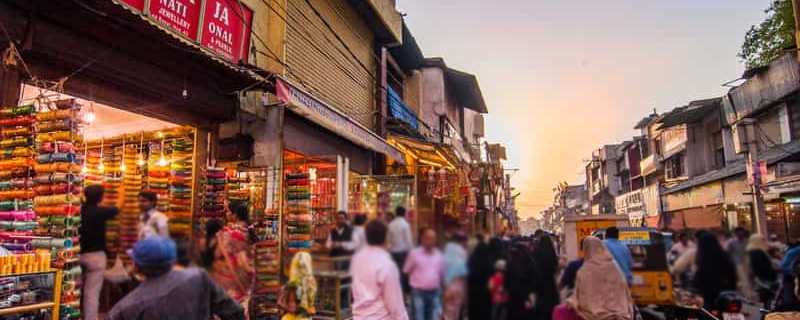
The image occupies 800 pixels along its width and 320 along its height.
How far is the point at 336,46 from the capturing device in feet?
35.9

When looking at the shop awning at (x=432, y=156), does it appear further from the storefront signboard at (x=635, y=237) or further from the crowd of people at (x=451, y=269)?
the crowd of people at (x=451, y=269)

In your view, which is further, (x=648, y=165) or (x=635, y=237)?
(x=648, y=165)

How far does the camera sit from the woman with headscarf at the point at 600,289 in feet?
5.23

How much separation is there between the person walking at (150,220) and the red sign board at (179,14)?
5253 mm

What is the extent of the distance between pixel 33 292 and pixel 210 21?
4.43 metres

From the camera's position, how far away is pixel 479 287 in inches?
58.1

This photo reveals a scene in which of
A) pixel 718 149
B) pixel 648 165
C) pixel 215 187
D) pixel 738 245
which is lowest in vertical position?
pixel 738 245

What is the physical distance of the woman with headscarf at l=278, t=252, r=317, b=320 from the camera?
5.49 ft

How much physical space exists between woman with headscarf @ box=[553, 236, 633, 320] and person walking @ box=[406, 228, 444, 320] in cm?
55

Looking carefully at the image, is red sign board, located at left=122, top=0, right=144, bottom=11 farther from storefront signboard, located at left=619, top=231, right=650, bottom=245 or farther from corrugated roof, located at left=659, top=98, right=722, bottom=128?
storefront signboard, located at left=619, top=231, right=650, bottom=245

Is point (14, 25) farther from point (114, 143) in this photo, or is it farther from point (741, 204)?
point (741, 204)

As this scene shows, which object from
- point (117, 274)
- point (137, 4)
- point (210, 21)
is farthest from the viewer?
point (210, 21)

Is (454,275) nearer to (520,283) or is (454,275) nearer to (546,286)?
(520,283)

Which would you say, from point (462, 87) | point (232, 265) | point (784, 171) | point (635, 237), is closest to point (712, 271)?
point (635, 237)
